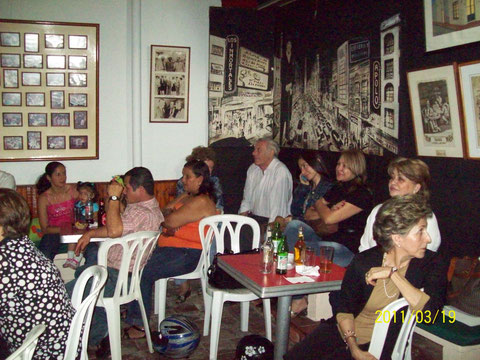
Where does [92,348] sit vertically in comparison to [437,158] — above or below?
below

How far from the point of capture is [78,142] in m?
5.79

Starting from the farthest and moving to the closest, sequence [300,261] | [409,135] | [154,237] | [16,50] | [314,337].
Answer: [16,50] → [409,135] → [154,237] → [300,261] → [314,337]

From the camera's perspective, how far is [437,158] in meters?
3.69

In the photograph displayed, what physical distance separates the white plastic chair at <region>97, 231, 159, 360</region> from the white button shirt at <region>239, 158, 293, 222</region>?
6.04 ft

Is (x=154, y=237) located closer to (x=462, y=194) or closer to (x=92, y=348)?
(x=92, y=348)

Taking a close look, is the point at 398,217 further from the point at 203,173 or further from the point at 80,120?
the point at 80,120

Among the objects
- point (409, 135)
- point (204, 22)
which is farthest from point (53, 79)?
point (409, 135)

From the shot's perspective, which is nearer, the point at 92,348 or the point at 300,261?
the point at 300,261

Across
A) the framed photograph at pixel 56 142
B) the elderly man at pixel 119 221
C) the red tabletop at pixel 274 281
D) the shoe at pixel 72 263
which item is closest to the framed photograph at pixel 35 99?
the framed photograph at pixel 56 142

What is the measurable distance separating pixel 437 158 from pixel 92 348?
2.85 m

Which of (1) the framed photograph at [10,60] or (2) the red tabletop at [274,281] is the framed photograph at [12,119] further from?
(2) the red tabletop at [274,281]

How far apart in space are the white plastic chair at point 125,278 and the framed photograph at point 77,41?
3022 mm

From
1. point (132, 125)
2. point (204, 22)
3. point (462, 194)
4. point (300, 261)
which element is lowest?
point (300, 261)

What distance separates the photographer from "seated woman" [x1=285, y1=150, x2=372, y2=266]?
3.80 meters
